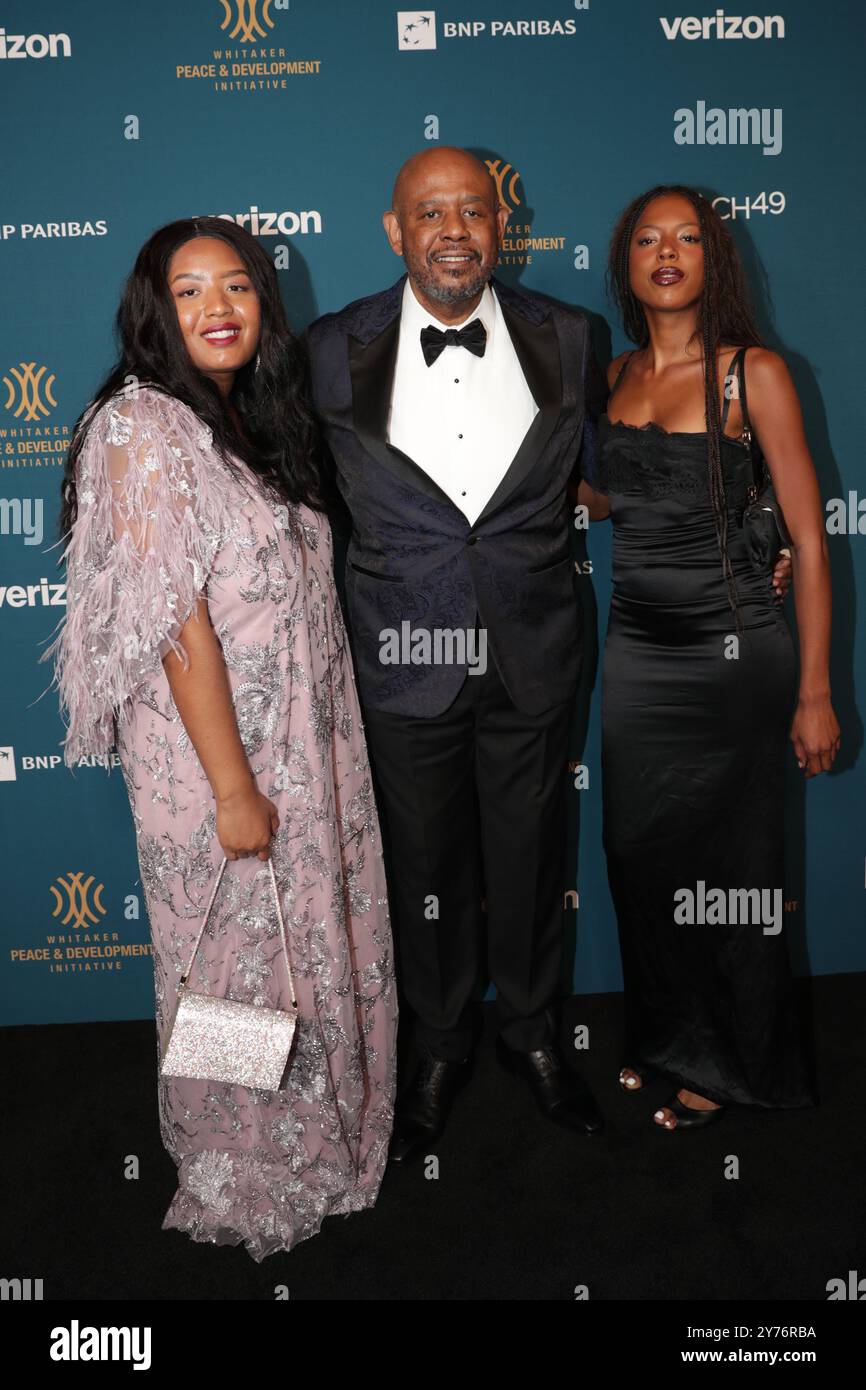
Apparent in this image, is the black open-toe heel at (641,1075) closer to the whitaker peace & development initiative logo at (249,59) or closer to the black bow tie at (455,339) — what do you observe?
the black bow tie at (455,339)

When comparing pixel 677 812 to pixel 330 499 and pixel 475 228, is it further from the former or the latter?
pixel 475 228

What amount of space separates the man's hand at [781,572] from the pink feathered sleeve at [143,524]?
118cm

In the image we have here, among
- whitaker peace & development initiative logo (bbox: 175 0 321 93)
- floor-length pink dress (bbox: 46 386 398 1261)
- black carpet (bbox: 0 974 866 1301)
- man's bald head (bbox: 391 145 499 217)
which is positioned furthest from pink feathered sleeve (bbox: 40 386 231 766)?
black carpet (bbox: 0 974 866 1301)

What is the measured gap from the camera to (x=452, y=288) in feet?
7.07

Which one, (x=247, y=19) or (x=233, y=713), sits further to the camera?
(x=247, y=19)

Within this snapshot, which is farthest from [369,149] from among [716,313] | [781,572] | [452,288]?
[781,572]

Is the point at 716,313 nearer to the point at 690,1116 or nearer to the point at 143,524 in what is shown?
the point at 143,524

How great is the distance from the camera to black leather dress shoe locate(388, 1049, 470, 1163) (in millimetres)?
2398

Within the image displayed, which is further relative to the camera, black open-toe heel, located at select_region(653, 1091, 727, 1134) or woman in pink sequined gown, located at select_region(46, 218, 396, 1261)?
black open-toe heel, located at select_region(653, 1091, 727, 1134)

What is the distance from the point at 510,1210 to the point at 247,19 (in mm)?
Result: 2758

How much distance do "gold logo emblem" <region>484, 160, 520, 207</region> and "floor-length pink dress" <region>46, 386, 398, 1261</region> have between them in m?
1.08

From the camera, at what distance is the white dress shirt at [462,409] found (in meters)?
2.23

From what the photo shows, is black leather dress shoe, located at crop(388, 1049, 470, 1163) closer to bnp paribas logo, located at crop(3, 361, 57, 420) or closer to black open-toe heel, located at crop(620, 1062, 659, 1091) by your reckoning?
black open-toe heel, located at crop(620, 1062, 659, 1091)

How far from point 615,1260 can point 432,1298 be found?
369 mm
